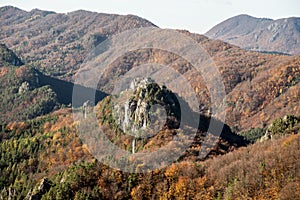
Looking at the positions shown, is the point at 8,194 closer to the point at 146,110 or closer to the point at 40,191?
the point at 40,191

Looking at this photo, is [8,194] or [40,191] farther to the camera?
[8,194]

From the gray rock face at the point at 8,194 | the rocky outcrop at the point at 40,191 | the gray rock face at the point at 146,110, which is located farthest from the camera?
the gray rock face at the point at 146,110

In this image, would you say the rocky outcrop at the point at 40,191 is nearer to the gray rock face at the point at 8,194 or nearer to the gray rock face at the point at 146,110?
the gray rock face at the point at 8,194

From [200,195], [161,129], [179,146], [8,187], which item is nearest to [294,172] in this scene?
[200,195]

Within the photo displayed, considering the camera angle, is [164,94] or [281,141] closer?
[281,141]

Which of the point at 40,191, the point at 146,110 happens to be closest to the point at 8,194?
the point at 40,191

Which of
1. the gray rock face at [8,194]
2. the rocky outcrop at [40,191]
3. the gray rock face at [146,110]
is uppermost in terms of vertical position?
the gray rock face at [146,110]

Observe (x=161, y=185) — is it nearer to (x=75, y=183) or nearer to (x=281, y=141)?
(x=75, y=183)

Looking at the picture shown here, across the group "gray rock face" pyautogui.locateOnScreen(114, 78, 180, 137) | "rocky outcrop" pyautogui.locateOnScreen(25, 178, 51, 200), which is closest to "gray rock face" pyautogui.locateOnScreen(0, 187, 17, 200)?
"rocky outcrop" pyautogui.locateOnScreen(25, 178, 51, 200)

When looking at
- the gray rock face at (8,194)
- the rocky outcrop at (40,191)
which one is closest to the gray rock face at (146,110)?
the rocky outcrop at (40,191)

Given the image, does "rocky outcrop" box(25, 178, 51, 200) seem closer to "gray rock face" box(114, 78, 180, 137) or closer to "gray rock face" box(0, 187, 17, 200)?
"gray rock face" box(0, 187, 17, 200)

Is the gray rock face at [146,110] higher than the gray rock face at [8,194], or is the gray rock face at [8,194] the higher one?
the gray rock face at [146,110]
